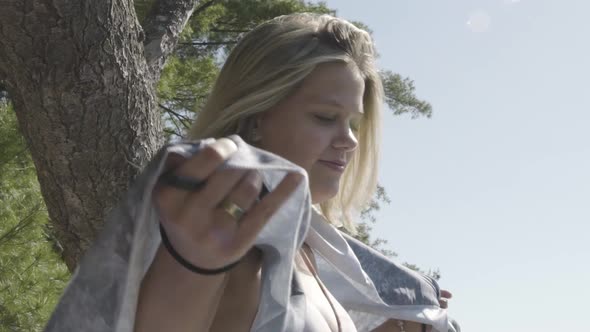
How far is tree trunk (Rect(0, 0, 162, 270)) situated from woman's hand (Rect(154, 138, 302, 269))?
117cm

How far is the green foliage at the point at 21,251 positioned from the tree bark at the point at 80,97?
2.78m

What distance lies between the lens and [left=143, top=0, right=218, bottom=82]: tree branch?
3.23 m

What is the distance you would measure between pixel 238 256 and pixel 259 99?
2.34 ft

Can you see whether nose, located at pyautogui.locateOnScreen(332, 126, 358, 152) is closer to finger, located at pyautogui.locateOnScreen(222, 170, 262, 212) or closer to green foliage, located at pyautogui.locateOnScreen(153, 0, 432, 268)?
finger, located at pyautogui.locateOnScreen(222, 170, 262, 212)

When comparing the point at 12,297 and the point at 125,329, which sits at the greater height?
the point at 125,329

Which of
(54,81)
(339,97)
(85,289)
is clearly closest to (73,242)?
(54,81)

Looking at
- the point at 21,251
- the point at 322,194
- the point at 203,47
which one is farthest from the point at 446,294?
the point at 203,47

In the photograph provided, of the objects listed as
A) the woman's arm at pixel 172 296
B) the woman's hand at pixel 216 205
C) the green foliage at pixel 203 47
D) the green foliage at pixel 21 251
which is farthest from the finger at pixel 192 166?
the green foliage at pixel 203 47

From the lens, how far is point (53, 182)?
2.09m

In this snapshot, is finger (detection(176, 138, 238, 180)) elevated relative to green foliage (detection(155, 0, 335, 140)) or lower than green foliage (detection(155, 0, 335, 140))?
elevated

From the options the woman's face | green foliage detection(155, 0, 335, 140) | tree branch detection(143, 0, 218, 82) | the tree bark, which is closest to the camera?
the woman's face

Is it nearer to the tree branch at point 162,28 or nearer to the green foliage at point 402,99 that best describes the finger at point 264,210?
the tree branch at point 162,28

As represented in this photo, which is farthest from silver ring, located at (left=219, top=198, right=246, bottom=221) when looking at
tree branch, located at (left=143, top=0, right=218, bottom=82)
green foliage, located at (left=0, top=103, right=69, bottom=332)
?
green foliage, located at (left=0, top=103, right=69, bottom=332)

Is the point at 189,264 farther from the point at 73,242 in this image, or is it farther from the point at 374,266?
the point at 73,242
